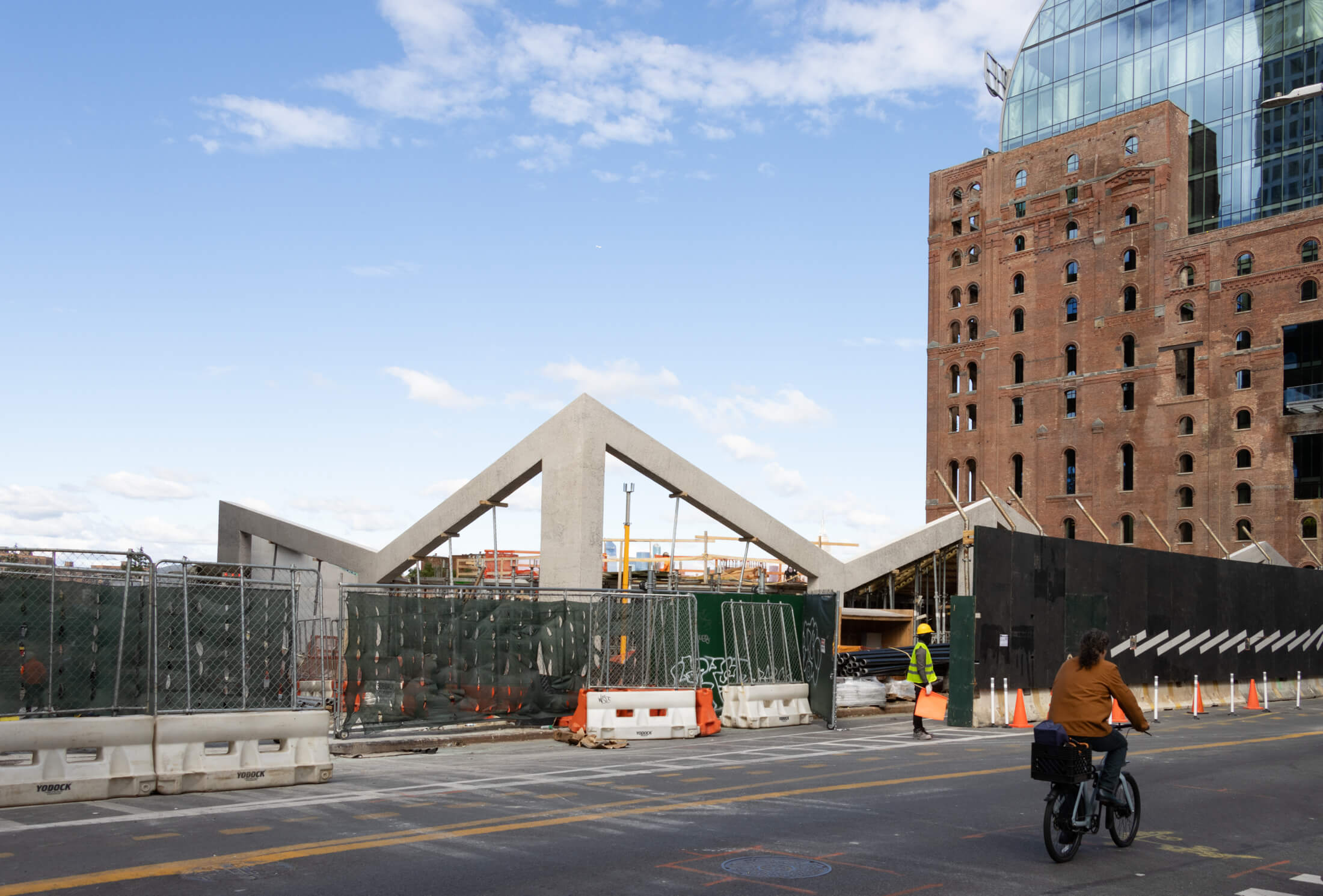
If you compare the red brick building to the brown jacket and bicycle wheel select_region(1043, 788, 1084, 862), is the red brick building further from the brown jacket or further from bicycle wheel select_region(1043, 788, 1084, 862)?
bicycle wheel select_region(1043, 788, 1084, 862)

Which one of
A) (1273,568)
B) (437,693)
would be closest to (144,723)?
(437,693)

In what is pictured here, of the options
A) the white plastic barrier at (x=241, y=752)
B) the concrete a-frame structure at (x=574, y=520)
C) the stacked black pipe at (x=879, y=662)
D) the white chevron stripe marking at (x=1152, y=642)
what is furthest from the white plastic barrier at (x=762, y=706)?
the white chevron stripe marking at (x=1152, y=642)

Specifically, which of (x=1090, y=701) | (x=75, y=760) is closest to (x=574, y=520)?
(x=75, y=760)

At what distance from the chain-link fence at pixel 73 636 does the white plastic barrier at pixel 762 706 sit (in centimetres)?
1122

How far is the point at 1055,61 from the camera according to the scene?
7306 centimetres

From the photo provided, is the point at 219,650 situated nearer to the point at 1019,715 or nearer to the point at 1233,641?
the point at 1019,715

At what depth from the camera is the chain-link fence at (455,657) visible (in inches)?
674

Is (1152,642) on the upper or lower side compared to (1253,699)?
upper

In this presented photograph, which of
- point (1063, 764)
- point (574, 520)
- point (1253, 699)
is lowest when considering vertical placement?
point (1253, 699)

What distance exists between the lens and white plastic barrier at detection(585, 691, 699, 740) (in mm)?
18266

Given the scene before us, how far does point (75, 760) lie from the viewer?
1175 cm

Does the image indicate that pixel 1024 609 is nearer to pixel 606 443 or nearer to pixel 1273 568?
pixel 606 443

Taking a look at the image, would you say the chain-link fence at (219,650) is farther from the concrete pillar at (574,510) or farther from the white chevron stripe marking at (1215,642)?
the white chevron stripe marking at (1215,642)

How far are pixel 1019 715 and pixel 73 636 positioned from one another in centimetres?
1728
